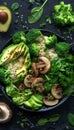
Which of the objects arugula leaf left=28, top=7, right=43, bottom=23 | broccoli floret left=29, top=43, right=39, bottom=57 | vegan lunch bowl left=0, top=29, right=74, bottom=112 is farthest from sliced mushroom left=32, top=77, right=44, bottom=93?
arugula leaf left=28, top=7, right=43, bottom=23

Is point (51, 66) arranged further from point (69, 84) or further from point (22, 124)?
point (22, 124)

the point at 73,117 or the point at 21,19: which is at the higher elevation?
the point at 21,19

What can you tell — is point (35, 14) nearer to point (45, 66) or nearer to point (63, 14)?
point (63, 14)

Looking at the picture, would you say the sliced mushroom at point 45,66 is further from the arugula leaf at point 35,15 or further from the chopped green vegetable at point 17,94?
the arugula leaf at point 35,15

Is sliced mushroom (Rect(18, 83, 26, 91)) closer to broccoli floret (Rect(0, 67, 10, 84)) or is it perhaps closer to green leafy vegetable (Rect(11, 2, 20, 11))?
broccoli floret (Rect(0, 67, 10, 84))

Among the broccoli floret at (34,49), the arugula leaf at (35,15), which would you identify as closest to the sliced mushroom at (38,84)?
the broccoli floret at (34,49)

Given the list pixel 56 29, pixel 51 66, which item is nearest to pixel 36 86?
pixel 51 66

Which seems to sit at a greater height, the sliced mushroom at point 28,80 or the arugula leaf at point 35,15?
the arugula leaf at point 35,15
